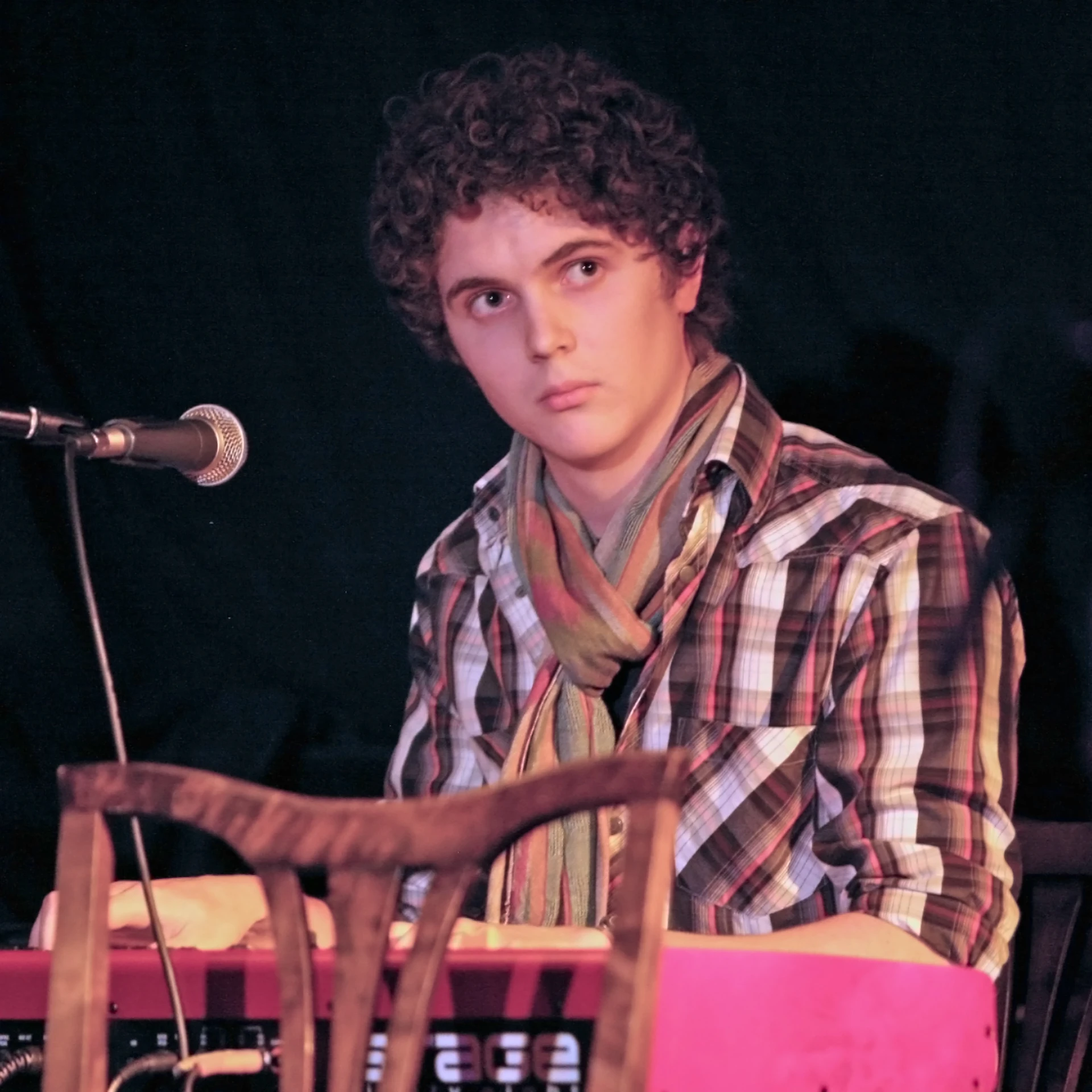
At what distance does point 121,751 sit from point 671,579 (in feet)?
2.73

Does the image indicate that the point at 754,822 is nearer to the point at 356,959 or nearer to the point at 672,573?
the point at 672,573

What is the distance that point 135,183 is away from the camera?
2430 millimetres

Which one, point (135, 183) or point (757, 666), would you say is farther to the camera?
point (135, 183)

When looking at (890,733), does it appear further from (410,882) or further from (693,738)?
(410,882)

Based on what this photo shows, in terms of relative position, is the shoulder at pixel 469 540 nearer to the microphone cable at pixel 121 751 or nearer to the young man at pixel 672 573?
the young man at pixel 672 573

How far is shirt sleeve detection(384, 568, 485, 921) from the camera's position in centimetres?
209

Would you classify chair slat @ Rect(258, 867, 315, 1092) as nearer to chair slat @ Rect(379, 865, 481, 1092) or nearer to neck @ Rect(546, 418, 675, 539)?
chair slat @ Rect(379, 865, 481, 1092)

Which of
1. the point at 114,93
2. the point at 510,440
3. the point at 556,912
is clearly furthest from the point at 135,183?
the point at 556,912

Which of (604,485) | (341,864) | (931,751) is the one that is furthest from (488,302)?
(341,864)

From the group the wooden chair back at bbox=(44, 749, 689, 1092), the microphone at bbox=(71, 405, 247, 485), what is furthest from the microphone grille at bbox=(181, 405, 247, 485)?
the wooden chair back at bbox=(44, 749, 689, 1092)

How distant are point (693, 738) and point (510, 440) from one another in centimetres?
68

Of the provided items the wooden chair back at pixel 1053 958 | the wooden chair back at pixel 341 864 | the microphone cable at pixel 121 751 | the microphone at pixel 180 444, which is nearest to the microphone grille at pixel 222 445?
the microphone at pixel 180 444

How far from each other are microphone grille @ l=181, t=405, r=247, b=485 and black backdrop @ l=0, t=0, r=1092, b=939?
924mm

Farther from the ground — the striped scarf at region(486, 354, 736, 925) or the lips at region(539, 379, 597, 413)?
the lips at region(539, 379, 597, 413)
